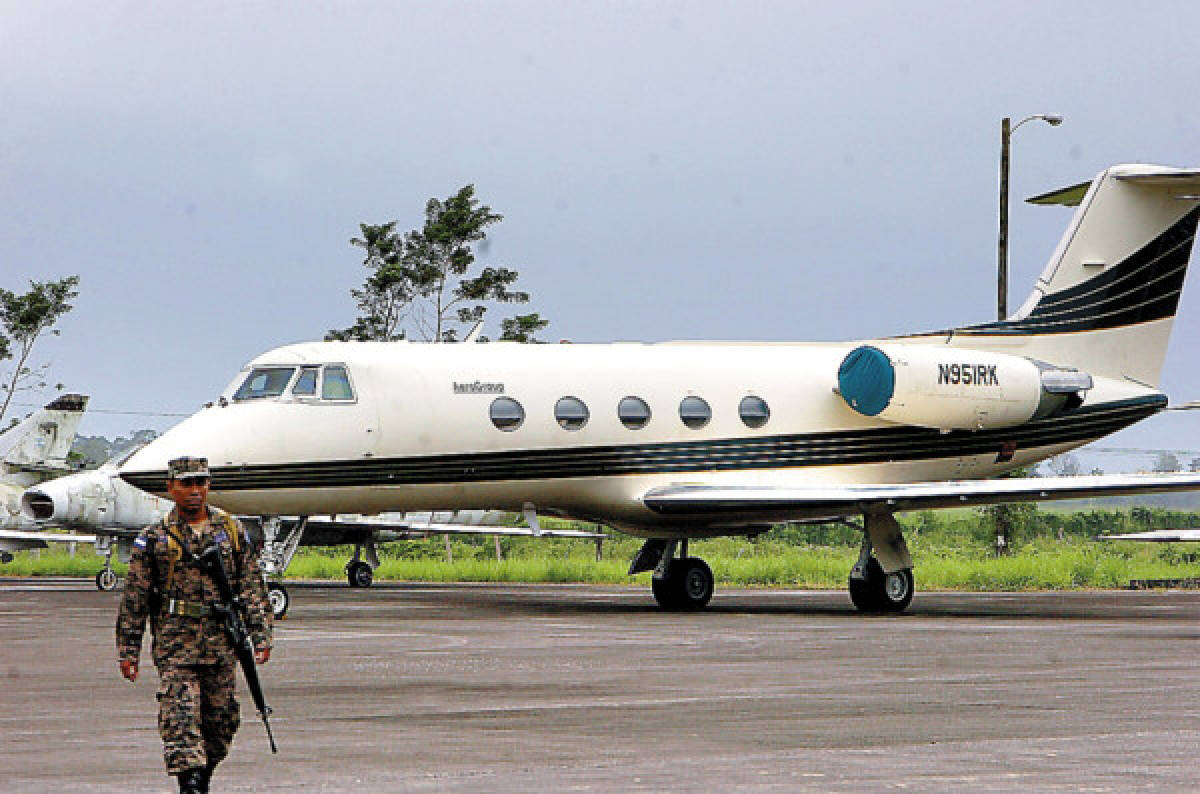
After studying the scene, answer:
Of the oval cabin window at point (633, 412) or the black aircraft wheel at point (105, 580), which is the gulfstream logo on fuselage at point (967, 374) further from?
the black aircraft wheel at point (105, 580)

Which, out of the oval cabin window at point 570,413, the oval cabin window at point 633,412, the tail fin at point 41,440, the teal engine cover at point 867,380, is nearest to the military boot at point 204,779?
the oval cabin window at point 570,413

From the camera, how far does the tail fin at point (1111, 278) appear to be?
1193 inches

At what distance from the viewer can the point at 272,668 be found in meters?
16.8

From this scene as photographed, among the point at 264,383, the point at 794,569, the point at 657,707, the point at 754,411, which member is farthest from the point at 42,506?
the point at 657,707

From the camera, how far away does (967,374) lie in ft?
93.0

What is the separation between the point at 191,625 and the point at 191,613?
6cm

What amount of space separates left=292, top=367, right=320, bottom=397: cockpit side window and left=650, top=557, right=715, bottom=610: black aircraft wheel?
6111 millimetres

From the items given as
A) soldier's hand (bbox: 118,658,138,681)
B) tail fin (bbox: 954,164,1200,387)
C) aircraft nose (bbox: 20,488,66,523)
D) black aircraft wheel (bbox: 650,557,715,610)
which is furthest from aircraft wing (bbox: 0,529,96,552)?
soldier's hand (bbox: 118,658,138,681)

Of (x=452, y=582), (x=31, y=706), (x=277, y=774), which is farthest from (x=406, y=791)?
(x=452, y=582)

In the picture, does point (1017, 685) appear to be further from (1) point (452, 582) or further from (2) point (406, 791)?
(1) point (452, 582)

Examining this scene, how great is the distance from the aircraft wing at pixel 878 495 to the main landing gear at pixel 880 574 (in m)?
0.43

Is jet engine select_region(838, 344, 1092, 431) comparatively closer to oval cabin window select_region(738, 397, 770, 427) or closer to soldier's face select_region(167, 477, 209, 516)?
oval cabin window select_region(738, 397, 770, 427)

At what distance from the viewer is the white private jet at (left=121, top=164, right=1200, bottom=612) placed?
81.5ft

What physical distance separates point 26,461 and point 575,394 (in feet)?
98.2
